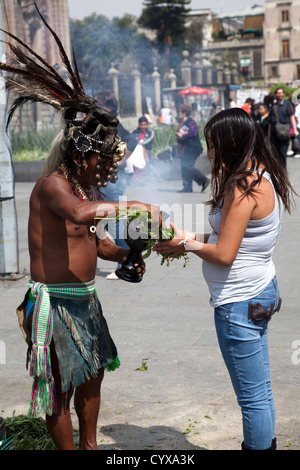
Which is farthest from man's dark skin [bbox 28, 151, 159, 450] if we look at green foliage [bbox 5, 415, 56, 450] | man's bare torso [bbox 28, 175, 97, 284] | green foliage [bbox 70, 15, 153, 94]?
green foliage [bbox 70, 15, 153, 94]

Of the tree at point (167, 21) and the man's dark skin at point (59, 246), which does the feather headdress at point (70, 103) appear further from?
the tree at point (167, 21)

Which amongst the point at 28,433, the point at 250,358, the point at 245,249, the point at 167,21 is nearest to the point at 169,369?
the point at 28,433

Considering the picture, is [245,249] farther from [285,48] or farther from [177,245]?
[285,48]

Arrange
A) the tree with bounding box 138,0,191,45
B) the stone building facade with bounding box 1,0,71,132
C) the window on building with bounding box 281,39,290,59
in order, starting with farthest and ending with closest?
the window on building with bounding box 281,39,290,59 < the tree with bounding box 138,0,191,45 < the stone building facade with bounding box 1,0,71,132

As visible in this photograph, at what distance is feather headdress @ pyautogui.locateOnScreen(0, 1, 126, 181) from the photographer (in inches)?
113

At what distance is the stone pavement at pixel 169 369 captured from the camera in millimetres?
3564

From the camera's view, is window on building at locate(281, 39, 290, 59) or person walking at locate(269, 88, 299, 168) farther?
window on building at locate(281, 39, 290, 59)

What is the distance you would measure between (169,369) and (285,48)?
10575cm

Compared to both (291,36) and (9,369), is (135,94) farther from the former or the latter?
(291,36)

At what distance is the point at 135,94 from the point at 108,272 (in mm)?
41748

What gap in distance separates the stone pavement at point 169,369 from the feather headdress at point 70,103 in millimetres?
1601

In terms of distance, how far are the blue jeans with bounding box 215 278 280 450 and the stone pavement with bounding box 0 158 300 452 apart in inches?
24.6

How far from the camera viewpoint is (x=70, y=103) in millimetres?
2928

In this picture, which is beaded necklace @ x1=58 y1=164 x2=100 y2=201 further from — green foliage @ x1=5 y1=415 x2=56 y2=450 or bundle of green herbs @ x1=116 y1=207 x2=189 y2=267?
green foliage @ x1=5 y1=415 x2=56 y2=450
